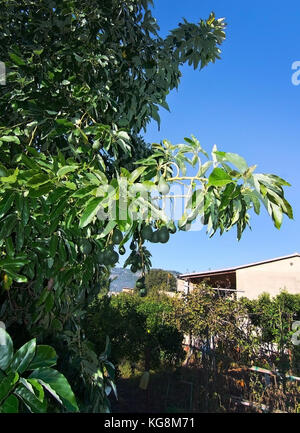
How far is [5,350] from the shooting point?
1064 mm

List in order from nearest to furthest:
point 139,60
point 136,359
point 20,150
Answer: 1. point 20,150
2. point 139,60
3. point 136,359

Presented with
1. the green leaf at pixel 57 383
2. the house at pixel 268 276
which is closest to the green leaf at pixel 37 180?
the green leaf at pixel 57 383

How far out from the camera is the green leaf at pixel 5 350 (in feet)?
3.45

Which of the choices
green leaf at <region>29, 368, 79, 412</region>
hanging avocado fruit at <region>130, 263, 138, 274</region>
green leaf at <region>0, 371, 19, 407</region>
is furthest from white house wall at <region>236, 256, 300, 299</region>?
green leaf at <region>0, 371, 19, 407</region>

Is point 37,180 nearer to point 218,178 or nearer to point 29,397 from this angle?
point 218,178

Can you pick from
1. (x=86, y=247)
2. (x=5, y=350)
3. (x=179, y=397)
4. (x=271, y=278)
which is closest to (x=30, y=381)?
(x=5, y=350)

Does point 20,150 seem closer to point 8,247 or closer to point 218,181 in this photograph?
point 8,247

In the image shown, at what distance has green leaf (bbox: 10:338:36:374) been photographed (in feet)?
3.44

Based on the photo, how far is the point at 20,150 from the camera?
2.80 meters

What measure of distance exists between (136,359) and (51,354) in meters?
10.3

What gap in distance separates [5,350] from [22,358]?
63 mm

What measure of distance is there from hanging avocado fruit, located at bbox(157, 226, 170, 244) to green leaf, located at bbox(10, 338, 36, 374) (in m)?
1.04

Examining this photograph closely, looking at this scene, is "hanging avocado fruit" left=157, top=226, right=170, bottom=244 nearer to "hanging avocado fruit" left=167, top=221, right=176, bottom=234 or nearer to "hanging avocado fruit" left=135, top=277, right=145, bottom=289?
"hanging avocado fruit" left=167, top=221, right=176, bottom=234
